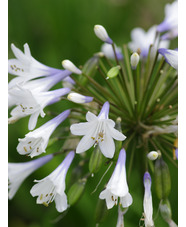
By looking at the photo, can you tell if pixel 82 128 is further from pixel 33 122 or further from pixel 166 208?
pixel 166 208

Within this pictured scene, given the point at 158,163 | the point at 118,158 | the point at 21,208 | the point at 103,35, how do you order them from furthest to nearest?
1. the point at 21,208
2. the point at 103,35
3. the point at 158,163
4. the point at 118,158

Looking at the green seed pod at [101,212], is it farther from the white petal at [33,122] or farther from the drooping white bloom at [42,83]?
the drooping white bloom at [42,83]

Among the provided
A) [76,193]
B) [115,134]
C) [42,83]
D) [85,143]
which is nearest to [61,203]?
[76,193]

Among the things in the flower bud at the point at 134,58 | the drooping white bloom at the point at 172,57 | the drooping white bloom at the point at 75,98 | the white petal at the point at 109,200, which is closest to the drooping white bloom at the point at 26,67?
the drooping white bloom at the point at 75,98

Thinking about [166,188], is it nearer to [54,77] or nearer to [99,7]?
[54,77]

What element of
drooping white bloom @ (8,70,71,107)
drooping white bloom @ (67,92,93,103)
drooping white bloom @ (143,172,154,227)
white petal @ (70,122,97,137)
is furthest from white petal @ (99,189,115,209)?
drooping white bloom @ (8,70,71,107)

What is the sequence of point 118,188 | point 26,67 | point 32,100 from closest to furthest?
point 118,188 → point 32,100 → point 26,67

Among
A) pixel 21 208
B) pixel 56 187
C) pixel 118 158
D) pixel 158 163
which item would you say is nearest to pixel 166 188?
pixel 158 163
